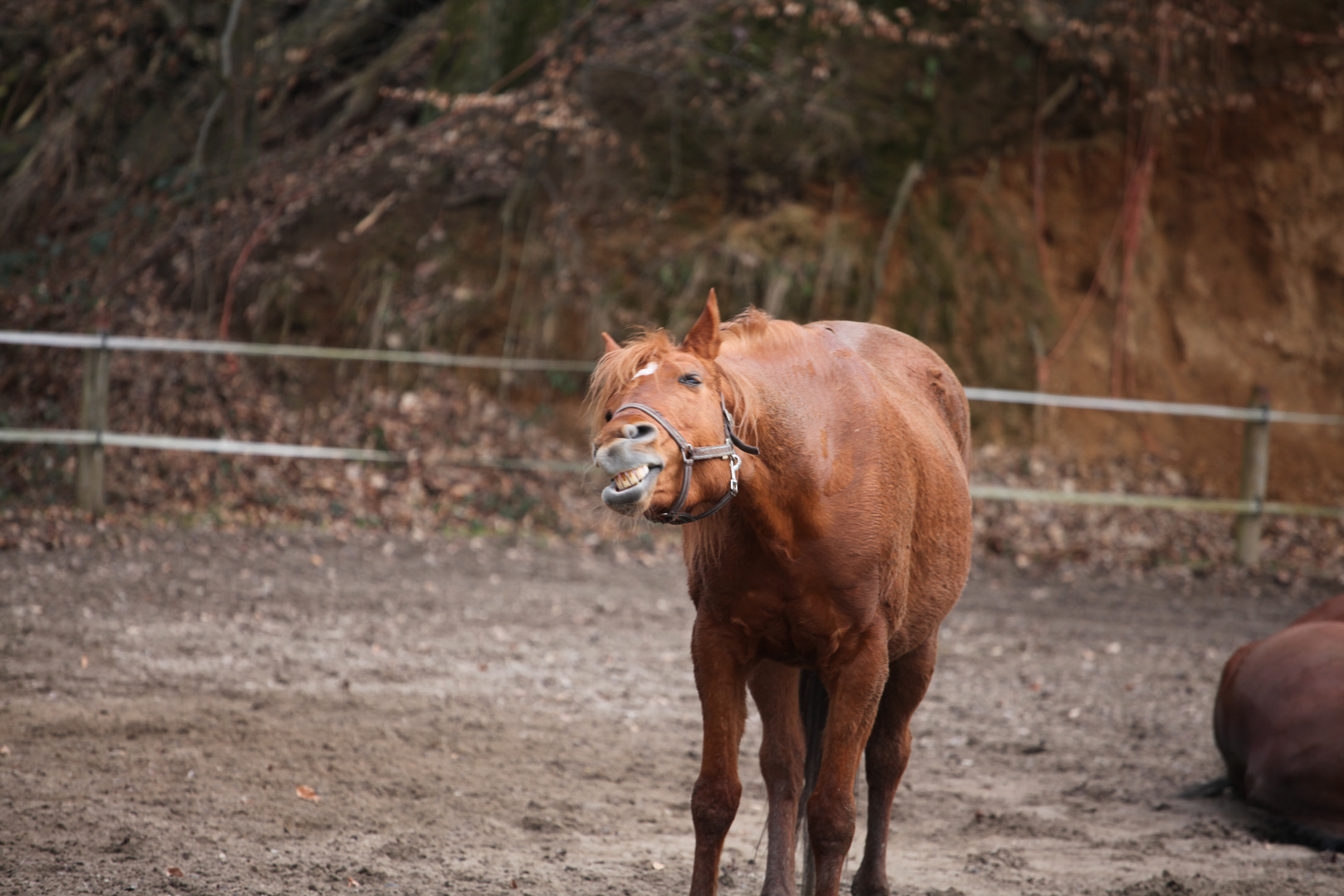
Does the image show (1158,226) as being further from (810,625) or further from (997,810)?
(810,625)

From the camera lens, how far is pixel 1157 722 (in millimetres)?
5637

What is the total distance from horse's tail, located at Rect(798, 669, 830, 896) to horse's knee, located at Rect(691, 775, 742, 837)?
436mm

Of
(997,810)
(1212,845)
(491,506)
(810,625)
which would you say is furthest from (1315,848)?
(491,506)

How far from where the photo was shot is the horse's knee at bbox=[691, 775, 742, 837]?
2926 millimetres

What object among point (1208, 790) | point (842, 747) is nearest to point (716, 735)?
point (842, 747)

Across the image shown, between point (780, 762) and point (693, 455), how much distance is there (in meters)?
1.27

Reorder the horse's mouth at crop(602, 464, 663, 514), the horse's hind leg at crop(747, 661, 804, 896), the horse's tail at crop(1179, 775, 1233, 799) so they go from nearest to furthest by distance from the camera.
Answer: the horse's mouth at crop(602, 464, 663, 514), the horse's hind leg at crop(747, 661, 804, 896), the horse's tail at crop(1179, 775, 1233, 799)

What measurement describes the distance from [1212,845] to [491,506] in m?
6.33

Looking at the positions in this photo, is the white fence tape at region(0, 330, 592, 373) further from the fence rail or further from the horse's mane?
the horse's mane

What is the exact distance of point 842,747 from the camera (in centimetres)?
289

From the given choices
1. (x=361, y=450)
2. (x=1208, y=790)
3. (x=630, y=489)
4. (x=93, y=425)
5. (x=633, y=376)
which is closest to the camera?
(x=630, y=489)

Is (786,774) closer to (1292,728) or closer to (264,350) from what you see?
(1292,728)

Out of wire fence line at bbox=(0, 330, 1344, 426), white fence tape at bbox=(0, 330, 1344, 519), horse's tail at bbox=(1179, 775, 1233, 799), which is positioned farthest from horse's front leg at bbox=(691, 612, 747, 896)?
wire fence line at bbox=(0, 330, 1344, 426)

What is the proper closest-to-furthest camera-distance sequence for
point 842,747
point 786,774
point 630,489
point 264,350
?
point 630,489, point 842,747, point 786,774, point 264,350
